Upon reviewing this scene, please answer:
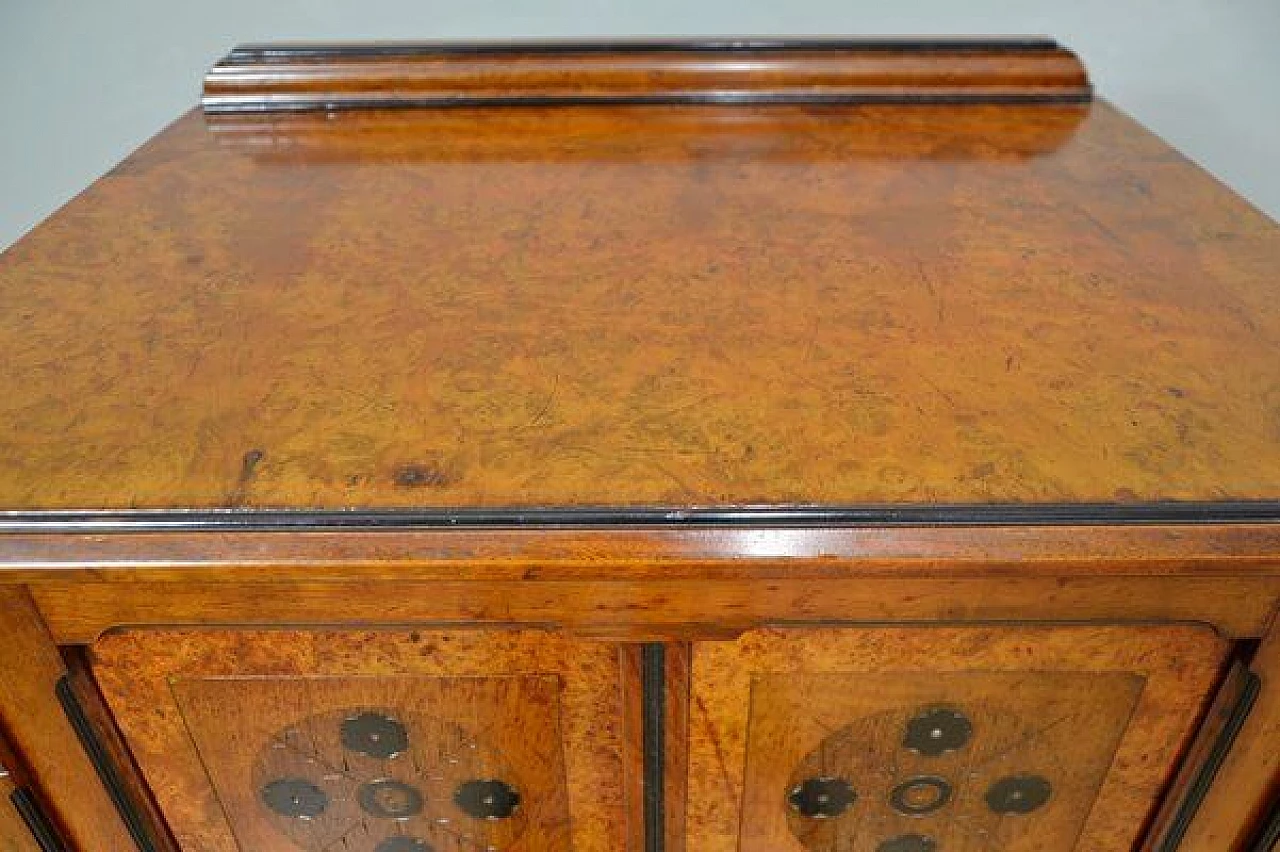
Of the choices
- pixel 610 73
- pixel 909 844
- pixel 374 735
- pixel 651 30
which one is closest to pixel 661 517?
pixel 374 735

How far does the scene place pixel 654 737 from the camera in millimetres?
647

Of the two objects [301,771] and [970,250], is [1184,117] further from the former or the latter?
[301,771]

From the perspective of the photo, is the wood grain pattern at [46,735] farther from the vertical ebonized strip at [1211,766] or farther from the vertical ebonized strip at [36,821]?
the vertical ebonized strip at [1211,766]

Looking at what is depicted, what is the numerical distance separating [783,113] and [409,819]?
2.75 ft

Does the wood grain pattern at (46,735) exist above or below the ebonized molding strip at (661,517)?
below

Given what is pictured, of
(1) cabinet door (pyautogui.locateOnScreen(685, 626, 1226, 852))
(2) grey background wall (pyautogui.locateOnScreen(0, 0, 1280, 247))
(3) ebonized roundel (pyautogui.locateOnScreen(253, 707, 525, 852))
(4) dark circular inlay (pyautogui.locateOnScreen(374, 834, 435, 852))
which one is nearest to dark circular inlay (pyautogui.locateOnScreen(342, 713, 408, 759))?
(3) ebonized roundel (pyautogui.locateOnScreen(253, 707, 525, 852))

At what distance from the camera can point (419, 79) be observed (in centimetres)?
105

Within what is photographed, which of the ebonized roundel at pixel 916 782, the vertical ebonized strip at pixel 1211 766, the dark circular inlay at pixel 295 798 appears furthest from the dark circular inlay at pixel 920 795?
the dark circular inlay at pixel 295 798

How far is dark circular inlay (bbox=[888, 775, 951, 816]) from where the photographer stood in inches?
27.1

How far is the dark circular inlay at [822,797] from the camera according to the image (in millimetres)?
687

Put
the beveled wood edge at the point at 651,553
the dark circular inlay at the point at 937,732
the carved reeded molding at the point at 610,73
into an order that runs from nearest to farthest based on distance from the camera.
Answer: the beveled wood edge at the point at 651,553
the dark circular inlay at the point at 937,732
the carved reeded molding at the point at 610,73

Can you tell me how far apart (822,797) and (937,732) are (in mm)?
106

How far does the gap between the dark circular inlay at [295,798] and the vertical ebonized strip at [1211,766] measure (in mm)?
652

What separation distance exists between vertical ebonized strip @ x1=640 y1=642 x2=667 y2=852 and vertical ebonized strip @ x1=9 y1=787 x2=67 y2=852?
1.49ft
